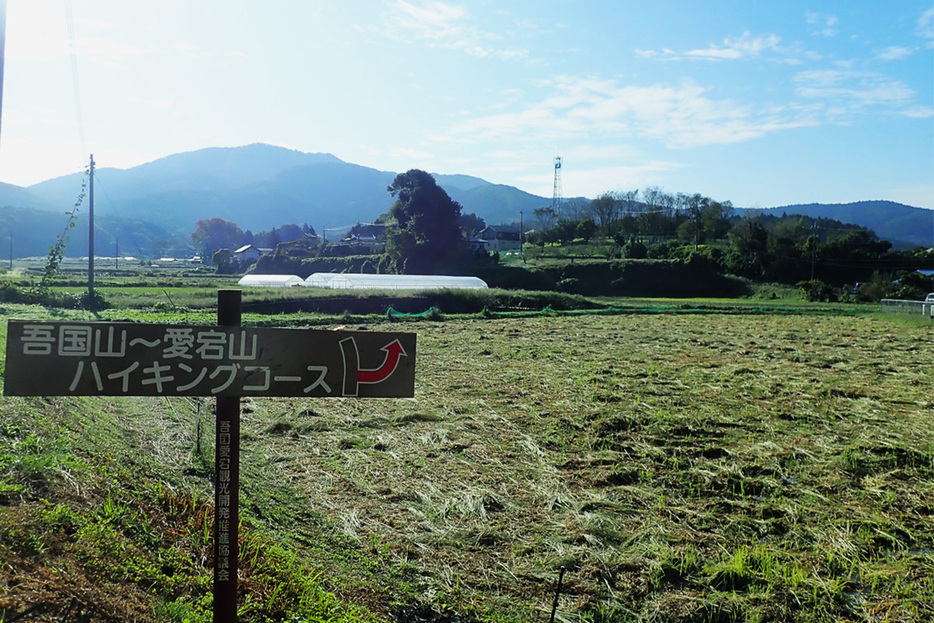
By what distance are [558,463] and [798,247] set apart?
50.6 metres

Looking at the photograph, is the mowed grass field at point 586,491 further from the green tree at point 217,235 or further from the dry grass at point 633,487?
the green tree at point 217,235

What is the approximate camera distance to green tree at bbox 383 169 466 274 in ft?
150

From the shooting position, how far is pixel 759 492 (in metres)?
5.53

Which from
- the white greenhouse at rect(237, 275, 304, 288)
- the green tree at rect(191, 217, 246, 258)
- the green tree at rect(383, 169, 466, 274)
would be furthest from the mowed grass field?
the green tree at rect(191, 217, 246, 258)

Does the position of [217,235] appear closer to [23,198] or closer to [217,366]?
[23,198]

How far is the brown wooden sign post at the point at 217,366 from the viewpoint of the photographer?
2.53 meters

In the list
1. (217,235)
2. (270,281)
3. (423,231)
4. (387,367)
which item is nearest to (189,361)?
(387,367)

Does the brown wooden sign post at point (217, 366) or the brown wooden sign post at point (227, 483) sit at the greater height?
the brown wooden sign post at point (217, 366)

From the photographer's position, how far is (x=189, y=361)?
104 inches

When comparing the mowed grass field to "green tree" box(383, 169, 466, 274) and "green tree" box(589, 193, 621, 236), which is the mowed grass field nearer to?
"green tree" box(383, 169, 466, 274)

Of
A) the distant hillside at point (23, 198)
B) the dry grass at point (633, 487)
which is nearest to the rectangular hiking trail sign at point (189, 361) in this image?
the dry grass at point (633, 487)

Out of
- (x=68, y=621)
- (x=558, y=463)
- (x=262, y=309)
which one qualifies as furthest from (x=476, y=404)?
Answer: (x=262, y=309)

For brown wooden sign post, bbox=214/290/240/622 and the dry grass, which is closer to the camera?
brown wooden sign post, bbox=214/290/240/622

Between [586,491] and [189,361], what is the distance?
3828 millimetres
